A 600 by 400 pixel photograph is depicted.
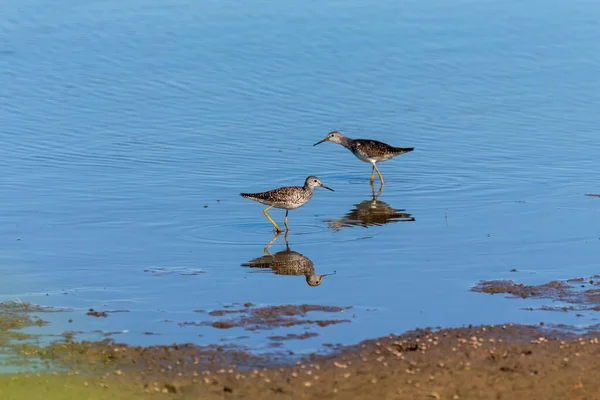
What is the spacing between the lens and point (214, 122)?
2517 cm

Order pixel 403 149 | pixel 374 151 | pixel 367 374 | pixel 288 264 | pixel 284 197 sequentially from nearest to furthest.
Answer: pixel 367 374 → pixel 288 264 → pixel 284 197 → pixel 374 151 → pixel 403 149

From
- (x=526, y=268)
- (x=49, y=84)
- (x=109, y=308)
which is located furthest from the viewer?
(x=49, y=84)

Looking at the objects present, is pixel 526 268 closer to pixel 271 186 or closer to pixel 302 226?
pixel 302 226

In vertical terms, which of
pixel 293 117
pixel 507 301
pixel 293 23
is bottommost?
pixel 507 301

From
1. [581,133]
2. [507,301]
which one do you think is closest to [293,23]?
[581,133]

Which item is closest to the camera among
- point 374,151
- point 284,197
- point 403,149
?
point 284,197

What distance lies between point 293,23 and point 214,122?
9872 millimetres

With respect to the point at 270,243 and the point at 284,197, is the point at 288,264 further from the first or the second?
the point at 284,197

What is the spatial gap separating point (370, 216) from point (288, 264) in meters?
3.67

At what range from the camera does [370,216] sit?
18609mm

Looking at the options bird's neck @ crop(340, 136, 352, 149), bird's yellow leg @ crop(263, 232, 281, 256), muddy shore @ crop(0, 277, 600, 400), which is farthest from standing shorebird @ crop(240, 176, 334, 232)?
muddy shore @ crop(0, 277, 600, 400)

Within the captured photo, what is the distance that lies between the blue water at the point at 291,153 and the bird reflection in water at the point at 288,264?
6.6 inches

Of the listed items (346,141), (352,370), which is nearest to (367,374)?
(352,370)

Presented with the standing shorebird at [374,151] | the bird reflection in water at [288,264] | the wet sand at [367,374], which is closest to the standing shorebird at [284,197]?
the bird reflection in water at [288,264]
